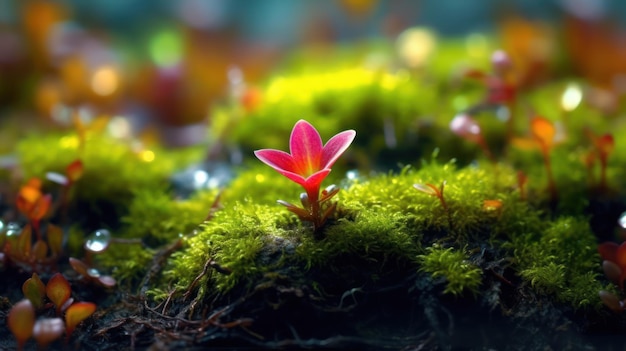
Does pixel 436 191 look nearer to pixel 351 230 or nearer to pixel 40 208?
pixel 351 230

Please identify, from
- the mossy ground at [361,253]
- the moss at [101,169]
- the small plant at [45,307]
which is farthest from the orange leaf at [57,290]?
the moss at [101,169]

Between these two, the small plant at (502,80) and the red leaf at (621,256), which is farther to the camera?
the small plant at (502,80)

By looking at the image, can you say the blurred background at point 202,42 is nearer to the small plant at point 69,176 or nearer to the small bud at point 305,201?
the small plant at point 69,176

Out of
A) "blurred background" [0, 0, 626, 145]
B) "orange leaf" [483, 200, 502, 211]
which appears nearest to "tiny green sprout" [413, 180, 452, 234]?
"orange leaf" [483, 200, 502, 211]

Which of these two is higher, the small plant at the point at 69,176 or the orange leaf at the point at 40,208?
the small plant at the point at 69,176

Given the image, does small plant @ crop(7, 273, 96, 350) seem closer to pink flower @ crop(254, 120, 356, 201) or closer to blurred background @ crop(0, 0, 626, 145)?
pink flower @ crop(254, 120, 356, 201)

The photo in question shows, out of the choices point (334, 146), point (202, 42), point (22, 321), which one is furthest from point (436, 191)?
point (202, 42)
